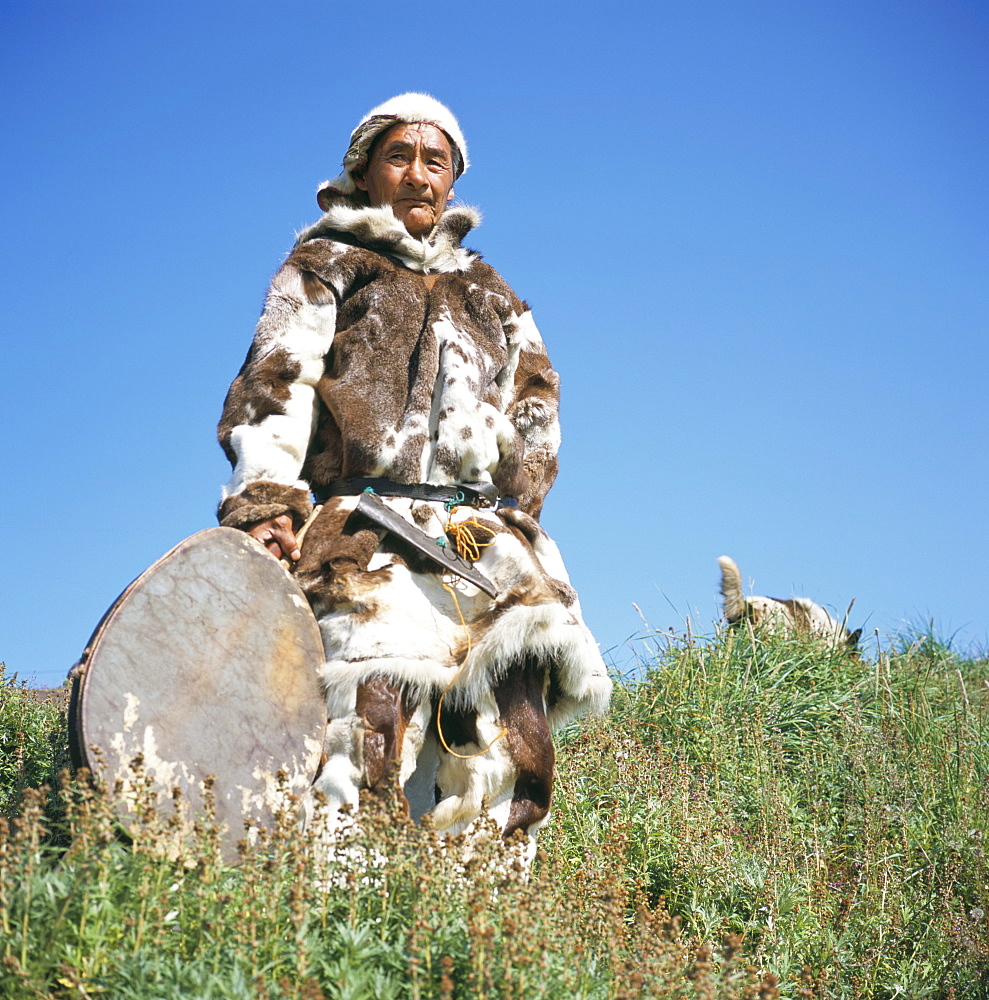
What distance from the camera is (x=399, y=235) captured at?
436 centimetres

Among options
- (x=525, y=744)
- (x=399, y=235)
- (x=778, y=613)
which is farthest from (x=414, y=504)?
(x=778, y=613)

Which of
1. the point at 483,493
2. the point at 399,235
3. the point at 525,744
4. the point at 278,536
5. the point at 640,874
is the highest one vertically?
the point at 399,235

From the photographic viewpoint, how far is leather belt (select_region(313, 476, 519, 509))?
3.99 m

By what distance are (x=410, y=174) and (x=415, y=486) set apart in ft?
4.50

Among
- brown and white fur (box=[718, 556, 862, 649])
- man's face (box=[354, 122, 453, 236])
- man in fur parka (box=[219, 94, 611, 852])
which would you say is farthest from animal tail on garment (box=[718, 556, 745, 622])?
man's face (box=[354, 122, 453, 236])

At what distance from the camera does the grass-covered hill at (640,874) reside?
240cm

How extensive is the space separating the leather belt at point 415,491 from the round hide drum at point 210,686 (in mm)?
462

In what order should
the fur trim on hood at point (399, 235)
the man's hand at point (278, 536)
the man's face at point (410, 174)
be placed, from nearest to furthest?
the man's hand at point (278, 536), the fur trim on hood at point (399, 235), the man's face at point (410, 174)

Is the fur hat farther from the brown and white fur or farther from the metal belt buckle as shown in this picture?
the brown and white fur

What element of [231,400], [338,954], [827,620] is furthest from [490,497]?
[827,620]

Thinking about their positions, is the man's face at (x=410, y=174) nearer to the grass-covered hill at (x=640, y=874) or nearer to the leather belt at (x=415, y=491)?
the leather belt at (x=415, y=491)

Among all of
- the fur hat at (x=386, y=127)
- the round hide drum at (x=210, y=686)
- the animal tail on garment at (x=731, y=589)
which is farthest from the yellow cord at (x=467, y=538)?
the animal tail on garment at (x=731, y=589)

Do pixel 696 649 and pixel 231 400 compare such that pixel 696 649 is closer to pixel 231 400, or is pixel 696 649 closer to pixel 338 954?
pixel 231 400

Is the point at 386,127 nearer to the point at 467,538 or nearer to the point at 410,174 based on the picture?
the point at 410,174
